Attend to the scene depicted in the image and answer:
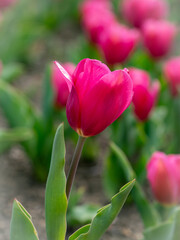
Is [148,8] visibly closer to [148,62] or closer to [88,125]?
[148,62]

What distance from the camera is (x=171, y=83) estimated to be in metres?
1.61

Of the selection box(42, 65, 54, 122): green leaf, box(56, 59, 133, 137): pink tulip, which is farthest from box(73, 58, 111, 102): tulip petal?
box(42, 65, 54, 122): green leaf

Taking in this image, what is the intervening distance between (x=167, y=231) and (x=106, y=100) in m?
0.31

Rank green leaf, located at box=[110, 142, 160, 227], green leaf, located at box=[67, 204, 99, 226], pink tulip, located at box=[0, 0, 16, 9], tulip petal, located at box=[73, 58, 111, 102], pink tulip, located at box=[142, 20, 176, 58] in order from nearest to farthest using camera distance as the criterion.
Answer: tulip petal, located at box=[73, 58, 111, 102]
green leaf, located at box=[110, 142, 160, 227]
green leaf, located at box=[67, 204, 99, 226]
pink tulip, located at box=[142, 20, 176, 58]
pink tulip, located at box=[0, 0, 16, 9]

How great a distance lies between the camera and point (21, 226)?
795 mm

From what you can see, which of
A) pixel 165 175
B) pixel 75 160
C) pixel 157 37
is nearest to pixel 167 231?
pixel 165 175

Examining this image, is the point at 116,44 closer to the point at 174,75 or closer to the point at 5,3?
the point at 174,75

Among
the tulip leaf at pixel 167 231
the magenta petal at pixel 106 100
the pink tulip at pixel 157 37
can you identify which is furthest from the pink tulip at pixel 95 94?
the pink tulip at pixel 157 37

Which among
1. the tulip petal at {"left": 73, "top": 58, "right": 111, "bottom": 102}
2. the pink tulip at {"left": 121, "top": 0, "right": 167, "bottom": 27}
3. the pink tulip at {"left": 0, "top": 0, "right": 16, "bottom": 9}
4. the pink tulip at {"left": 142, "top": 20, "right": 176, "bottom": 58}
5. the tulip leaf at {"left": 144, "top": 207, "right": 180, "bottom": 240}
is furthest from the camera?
the pink tulip at {"left": 0, "top": 0, "right": 16, "bottom": 9}

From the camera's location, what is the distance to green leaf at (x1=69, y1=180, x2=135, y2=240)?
0.77 m

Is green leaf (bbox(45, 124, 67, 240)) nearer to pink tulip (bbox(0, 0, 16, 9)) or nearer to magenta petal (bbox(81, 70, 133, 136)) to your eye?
magenta petal (bbox(81, 70, 133, 136))

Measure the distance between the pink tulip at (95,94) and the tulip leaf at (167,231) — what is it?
0.24 meters

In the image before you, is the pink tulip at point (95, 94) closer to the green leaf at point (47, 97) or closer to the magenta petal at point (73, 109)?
the magenta petal at point (73, 109)

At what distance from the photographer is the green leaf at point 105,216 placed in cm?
77
